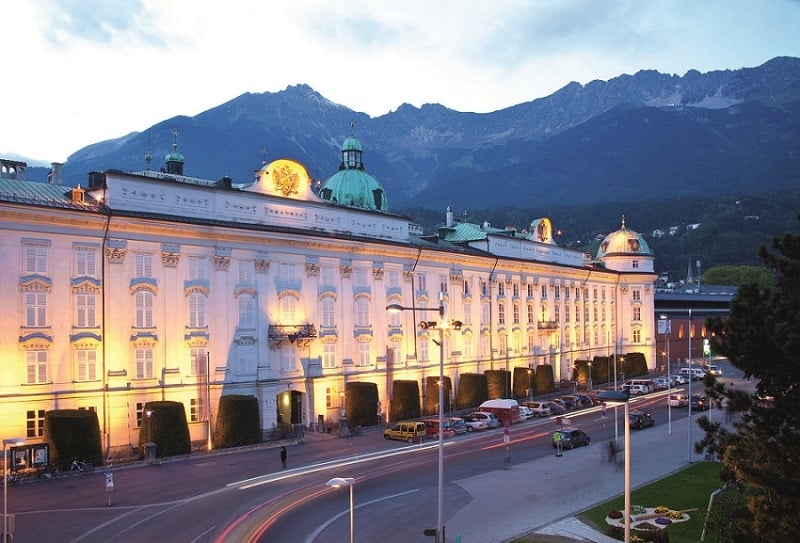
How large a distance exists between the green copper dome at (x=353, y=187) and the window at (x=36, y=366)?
40289 millimetres

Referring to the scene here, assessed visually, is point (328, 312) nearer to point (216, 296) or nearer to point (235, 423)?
point (216, 296)

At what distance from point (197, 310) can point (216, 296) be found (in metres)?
1.92

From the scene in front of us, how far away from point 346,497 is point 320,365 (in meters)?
25.5

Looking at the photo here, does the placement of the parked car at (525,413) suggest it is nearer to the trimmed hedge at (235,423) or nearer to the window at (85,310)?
the trimmed hedge at (235,423)

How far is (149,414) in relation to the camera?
50.2m

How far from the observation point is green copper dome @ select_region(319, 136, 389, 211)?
85312 millimetres

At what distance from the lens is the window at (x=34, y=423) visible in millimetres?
47875

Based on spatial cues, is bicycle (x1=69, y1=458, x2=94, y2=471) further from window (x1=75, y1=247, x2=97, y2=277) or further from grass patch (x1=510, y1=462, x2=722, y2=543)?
grass patch (x1=510, y1=462, x2=722, y2=543)

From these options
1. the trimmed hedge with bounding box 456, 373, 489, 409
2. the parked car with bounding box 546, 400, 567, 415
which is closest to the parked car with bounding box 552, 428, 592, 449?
the parked car with bounding box 546, 400, 567, 415

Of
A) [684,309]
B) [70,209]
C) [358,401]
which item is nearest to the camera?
[70,209]

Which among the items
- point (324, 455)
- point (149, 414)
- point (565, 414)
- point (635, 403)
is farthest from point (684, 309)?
point (149, 414)

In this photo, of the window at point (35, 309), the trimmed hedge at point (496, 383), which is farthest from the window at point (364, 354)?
the window at point (35, 309)

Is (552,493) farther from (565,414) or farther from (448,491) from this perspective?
(565,414)

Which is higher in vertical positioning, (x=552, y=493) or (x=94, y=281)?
(x=94, y=281)
